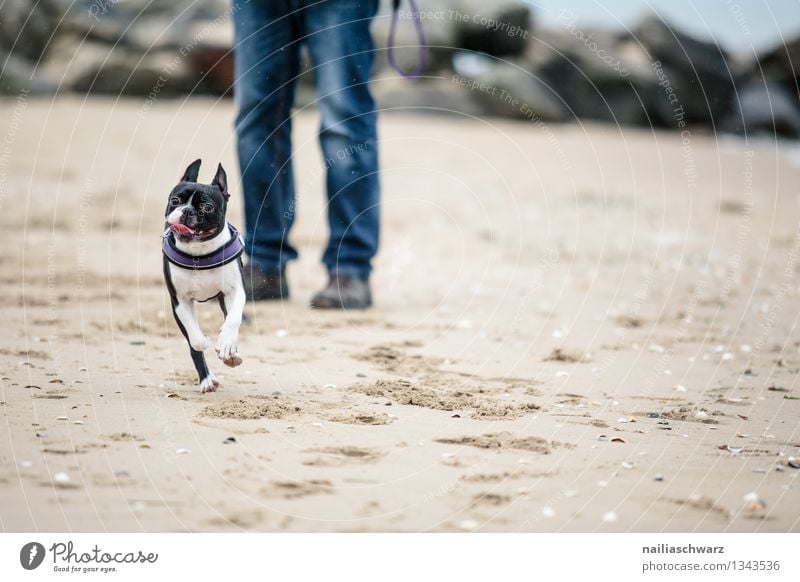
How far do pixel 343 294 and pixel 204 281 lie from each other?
2.72 m

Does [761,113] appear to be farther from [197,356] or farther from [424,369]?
[197,356]

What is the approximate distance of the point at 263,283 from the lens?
7.04 metres

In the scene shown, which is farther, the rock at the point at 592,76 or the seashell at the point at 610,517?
the rock at the point at 592,76

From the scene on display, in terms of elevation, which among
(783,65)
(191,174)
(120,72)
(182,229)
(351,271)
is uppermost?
(783,65)

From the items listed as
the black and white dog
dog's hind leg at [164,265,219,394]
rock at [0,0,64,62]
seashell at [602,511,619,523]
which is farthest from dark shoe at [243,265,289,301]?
rock at [0,0,64,62]

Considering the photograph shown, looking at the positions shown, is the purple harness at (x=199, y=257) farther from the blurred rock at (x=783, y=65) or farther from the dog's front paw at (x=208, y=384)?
the blurred rock at (x=783, y=65)

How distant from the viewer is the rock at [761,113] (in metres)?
24.0

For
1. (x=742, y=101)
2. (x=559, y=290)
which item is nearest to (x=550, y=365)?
(x=559, y=290)

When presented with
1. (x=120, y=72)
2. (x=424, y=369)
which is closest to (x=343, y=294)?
(x=424, y=369)

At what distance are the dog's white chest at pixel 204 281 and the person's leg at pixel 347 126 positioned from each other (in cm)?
266

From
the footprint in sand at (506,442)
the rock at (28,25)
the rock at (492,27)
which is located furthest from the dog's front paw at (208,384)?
the rock at (492,27)

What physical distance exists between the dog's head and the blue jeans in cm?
252

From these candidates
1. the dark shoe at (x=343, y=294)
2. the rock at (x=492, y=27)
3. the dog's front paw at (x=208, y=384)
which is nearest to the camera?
the dog's front paw at (x=208, y=384)
